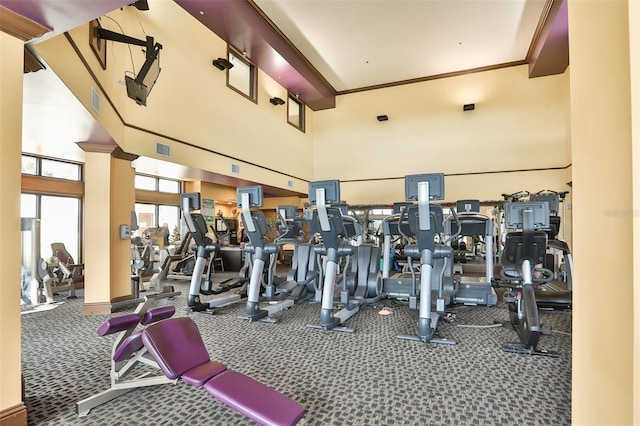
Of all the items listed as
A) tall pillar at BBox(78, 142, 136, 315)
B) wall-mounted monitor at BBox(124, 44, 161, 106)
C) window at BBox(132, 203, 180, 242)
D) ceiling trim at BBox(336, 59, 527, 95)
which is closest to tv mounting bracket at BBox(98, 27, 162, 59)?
wall-mounted monitor at BBox(124, 44, 161, 106)

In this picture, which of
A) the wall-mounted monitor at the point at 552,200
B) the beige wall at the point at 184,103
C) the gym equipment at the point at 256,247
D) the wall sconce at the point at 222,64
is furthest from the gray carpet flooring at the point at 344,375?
the wall sconce at the point at 222,64

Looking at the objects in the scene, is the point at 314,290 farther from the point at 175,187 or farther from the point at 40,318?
the point at 175,187

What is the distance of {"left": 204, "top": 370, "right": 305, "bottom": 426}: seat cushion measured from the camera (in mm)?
1760

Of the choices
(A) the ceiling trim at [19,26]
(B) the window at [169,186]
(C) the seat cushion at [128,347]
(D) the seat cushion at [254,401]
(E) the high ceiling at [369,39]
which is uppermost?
(E) the high ceiling at [369,39]

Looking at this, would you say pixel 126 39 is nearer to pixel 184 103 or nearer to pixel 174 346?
pixel 184 103

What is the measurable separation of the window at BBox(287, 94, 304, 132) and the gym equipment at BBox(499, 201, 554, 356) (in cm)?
876

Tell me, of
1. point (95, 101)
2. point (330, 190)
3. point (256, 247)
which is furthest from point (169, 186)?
point (330, 190)

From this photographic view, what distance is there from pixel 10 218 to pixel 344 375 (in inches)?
109

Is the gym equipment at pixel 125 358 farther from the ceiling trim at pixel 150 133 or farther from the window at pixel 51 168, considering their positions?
the window at pixel 51 168

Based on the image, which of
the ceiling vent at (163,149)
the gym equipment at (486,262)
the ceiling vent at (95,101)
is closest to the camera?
the ceiling vent at (95,101)

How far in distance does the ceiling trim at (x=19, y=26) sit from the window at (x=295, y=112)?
914cm

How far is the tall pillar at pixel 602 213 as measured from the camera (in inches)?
47.5

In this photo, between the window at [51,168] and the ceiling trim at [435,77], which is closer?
the window at [51,168]

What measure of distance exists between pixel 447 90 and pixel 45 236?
39.6 feet
